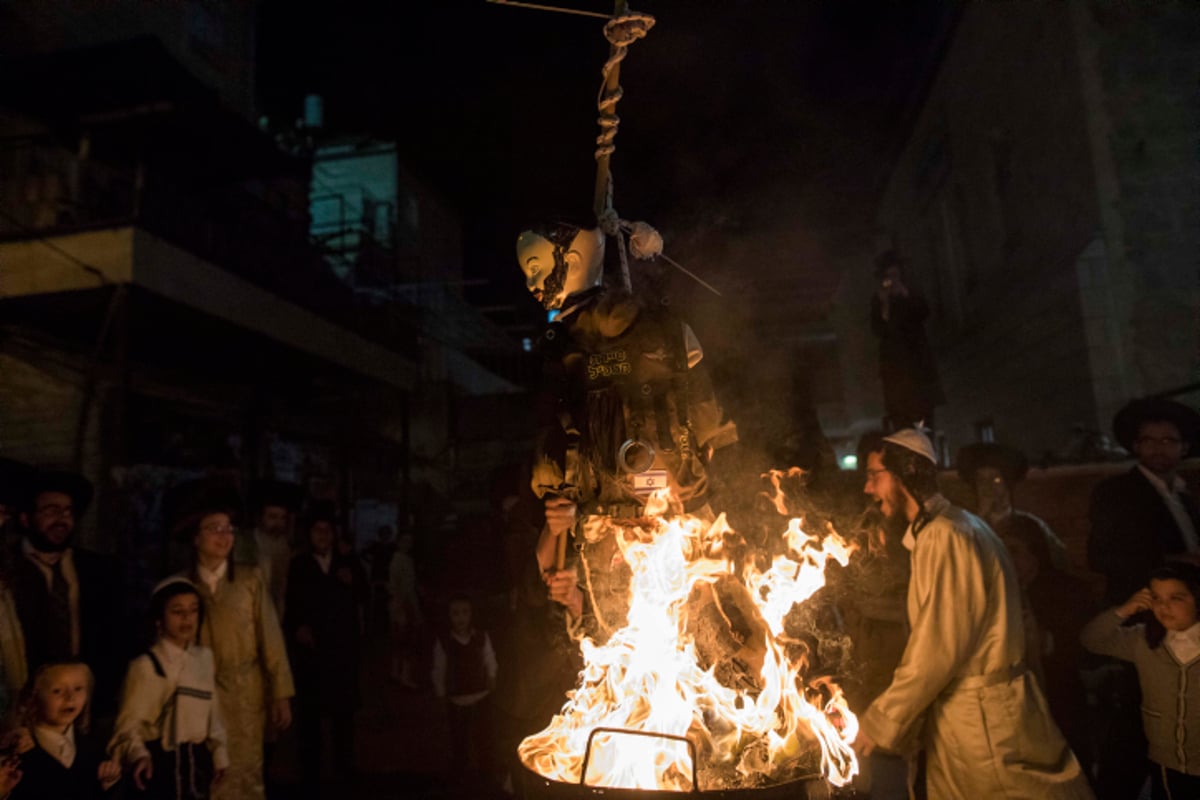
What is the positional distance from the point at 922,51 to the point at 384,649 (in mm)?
15569

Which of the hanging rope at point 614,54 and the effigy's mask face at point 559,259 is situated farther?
the effigy's mask face at point 559,259

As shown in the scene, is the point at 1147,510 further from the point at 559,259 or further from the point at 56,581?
the point at 56,581

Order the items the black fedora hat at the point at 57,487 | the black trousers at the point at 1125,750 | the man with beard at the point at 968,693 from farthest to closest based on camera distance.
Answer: the black fedora hat at the point at 57,487
the black trousers at the point at 1125,750
the man with beard at the point at 968,693

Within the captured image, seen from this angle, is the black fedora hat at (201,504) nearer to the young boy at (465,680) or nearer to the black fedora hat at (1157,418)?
A: the young boy at (465,680)

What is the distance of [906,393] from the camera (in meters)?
7.74

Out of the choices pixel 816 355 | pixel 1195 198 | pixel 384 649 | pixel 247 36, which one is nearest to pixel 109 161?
pixel 247 36

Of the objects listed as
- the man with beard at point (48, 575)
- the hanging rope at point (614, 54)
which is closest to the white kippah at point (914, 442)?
the hanging rope at point (614, 54)

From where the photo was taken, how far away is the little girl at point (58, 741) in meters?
3.72

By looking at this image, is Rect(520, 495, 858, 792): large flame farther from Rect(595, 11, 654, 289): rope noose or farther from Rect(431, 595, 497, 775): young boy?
Rect(431, 595, 497, 775): young boy

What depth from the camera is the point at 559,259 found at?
10.4 feet

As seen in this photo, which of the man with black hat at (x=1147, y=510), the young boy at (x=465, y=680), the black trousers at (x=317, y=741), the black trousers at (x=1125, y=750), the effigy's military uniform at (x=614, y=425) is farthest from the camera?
the young boy at (x=465, y=680)

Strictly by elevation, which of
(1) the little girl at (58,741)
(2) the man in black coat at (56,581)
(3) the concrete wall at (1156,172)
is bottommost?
(1) the little girl at (58,741)

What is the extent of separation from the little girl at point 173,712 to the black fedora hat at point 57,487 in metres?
0.93

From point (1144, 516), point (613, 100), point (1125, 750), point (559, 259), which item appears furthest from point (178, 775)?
point (1144, 516)
